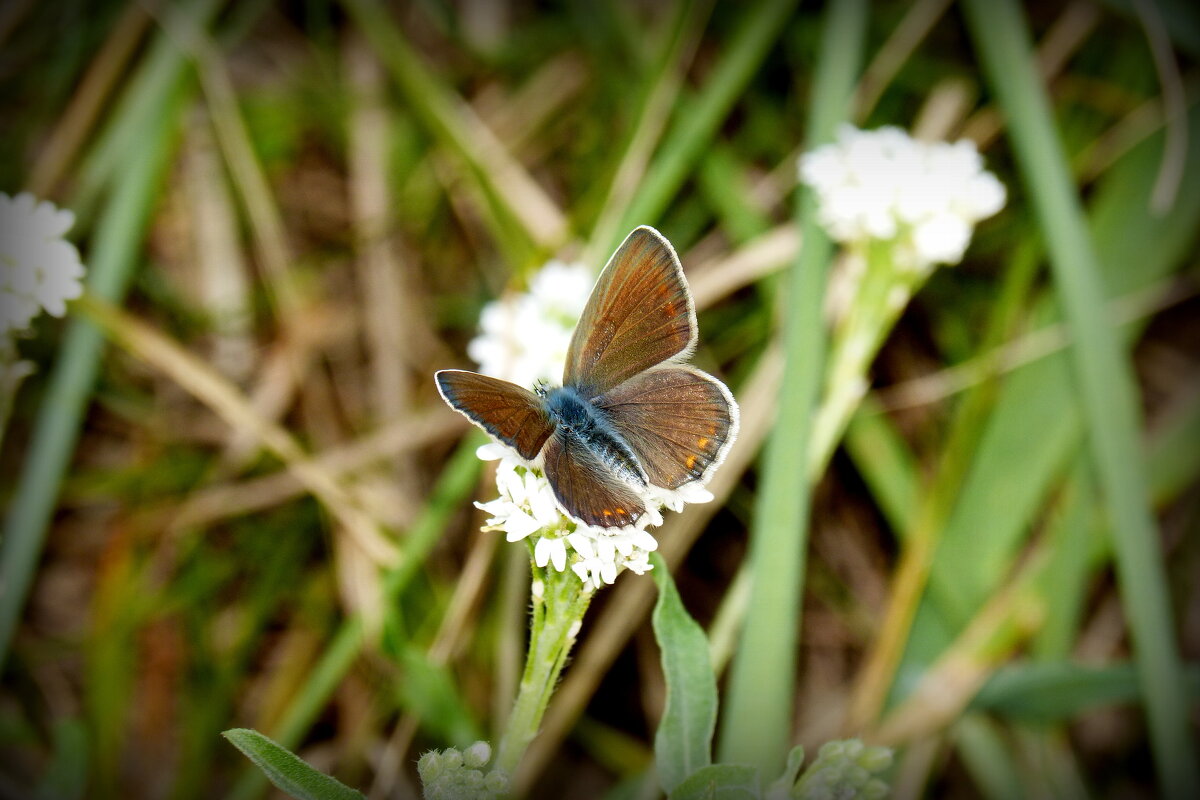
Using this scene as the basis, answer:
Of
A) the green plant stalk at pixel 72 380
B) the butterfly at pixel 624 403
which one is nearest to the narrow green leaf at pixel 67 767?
the green plant stalk at pixel 72 380

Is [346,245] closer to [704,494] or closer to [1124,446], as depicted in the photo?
[704,494]

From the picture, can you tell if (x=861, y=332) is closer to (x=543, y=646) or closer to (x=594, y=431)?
(x=594, y=431)

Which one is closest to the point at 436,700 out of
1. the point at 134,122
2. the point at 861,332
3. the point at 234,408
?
the point at 234,408

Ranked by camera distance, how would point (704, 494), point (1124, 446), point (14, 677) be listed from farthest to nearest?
point (14, 677) < point (1124, 446) < point (704, 494)

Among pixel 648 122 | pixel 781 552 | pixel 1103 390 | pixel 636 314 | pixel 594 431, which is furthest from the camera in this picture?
pixel 648 122

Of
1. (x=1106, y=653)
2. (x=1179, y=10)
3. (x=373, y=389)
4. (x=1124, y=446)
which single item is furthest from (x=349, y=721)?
(x=1179, y=10)

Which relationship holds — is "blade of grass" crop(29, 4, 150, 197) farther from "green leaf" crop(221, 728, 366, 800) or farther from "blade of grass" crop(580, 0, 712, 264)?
"green leaf" crop(221, 728, 366, 800)

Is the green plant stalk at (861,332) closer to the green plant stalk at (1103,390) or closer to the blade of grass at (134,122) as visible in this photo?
the green plant stalk at (1103,390)

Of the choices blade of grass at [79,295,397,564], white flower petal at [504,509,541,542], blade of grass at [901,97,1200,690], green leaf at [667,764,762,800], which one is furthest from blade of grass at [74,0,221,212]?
blade of grass at [901,97,1200,690]
